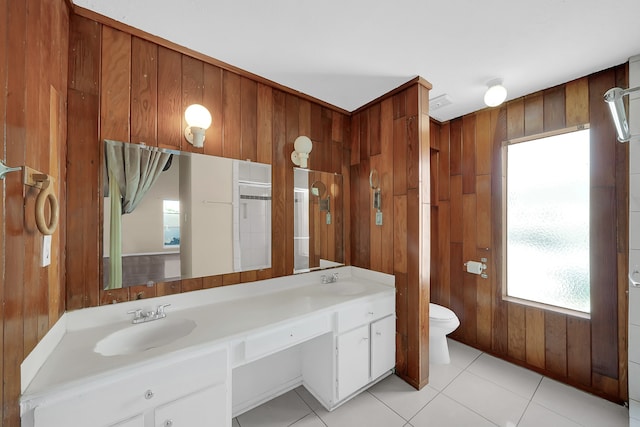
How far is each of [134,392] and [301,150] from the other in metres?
1.64

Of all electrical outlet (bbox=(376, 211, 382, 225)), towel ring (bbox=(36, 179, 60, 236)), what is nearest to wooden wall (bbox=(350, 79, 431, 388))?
electrical outlet (bbox=(376, 211, 382, 225))

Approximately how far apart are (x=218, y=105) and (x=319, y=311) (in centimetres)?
147

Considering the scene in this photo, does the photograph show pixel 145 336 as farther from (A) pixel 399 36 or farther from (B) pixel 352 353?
(A) pixel 399 36

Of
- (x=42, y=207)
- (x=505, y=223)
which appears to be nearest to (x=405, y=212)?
(x=505, y=223)

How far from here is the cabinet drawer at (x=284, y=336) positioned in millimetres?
1223

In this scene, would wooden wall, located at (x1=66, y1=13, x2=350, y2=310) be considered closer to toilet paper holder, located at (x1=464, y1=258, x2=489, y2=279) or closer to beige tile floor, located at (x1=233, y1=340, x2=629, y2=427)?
beige tile floor, located at (x1=233, y1=340, x2=629, y2=427)

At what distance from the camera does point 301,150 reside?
191cm

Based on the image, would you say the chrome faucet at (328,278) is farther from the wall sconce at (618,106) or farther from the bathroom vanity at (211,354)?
the wall sconce at (618,106)

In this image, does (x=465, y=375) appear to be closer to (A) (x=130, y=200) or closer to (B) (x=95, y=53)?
(A) (x=130, y=200)

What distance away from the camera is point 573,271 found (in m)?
1.87

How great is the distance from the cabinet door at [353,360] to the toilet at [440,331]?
2.43ft

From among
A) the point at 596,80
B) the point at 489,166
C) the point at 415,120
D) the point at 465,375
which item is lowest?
the point at 465,375

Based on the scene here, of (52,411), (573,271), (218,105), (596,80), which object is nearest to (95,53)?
(218,105)

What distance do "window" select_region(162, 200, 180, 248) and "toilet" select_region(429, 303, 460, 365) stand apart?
6.75 feet
